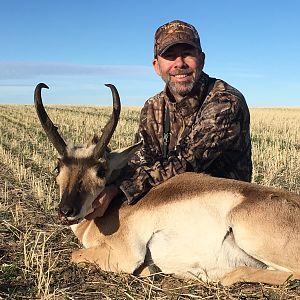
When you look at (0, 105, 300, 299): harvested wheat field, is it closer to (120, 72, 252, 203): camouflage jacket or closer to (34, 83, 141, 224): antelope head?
(34, 83, 141, 224): antelope head

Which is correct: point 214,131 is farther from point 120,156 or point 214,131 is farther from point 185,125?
point 120,156

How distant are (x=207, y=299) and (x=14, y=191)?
16.6 feet

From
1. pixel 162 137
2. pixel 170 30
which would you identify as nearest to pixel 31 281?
pixel 162 137

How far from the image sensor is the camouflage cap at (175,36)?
6.11 m

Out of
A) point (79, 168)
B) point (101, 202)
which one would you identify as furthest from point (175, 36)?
point (101, 202)

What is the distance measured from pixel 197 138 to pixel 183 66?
3.99 ft

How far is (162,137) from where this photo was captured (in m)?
6.91

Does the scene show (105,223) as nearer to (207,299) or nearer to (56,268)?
(56,268)

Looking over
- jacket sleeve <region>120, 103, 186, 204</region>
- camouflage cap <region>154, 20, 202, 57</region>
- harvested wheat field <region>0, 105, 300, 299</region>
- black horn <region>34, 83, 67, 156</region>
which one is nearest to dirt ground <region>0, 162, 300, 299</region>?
harvested wheat field <region>0, 105, 300, 299</region>

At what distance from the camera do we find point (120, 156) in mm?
5559

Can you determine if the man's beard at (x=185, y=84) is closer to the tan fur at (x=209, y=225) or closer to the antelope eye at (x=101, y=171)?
the tan fur at (x=209, y=225)

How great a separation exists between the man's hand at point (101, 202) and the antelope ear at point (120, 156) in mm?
265

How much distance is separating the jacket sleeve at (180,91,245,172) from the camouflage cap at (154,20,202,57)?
81 cm

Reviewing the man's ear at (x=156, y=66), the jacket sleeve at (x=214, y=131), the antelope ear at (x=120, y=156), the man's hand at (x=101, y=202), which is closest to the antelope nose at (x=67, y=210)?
the man's hand at (x=101, y=202)
